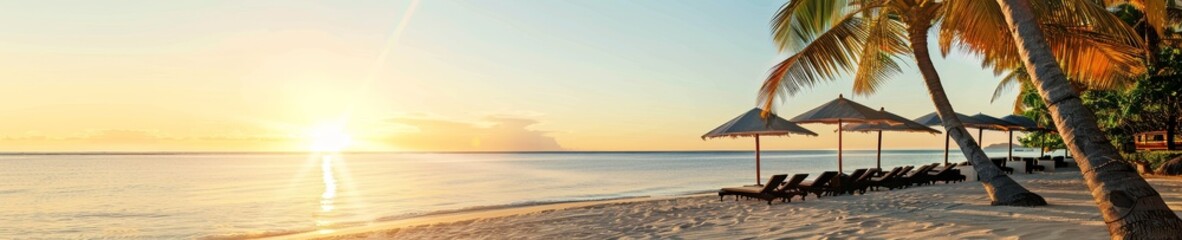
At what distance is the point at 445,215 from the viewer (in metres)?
13.5

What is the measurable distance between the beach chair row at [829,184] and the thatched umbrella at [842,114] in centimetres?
85

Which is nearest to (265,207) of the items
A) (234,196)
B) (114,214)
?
(114,214)

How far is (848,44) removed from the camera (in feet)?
32.6

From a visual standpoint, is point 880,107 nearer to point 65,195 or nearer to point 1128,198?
point 1128,198

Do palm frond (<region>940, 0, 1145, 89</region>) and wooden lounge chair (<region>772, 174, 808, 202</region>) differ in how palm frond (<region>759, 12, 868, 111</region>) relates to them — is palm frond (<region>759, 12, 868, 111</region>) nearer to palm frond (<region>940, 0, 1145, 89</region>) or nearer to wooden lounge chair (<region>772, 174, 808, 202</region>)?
palm frond (<region>940, 0, 1145, 89</region>)

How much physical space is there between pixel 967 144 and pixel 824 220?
2722 millimetres

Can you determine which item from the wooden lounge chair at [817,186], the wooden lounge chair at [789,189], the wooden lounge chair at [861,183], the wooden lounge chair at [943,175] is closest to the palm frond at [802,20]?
the wooden lounge chair at [789,189]

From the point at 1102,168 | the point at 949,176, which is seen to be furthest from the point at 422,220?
the point at 949,176

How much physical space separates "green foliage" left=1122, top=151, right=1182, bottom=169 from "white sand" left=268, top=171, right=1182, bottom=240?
6.27 metres

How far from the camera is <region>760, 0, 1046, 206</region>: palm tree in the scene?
8.96 meters

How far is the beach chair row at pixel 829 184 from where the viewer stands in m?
10.5

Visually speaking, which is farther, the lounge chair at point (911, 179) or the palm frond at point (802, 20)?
the lounge chair at point (911, 179)

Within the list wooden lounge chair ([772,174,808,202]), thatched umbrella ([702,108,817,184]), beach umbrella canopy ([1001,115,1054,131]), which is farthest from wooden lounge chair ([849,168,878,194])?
beach umbrella canopy ([1001,115,1054,131])

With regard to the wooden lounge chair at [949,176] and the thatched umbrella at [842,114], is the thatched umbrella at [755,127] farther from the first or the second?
the wooden lounge chair at [949,176]
